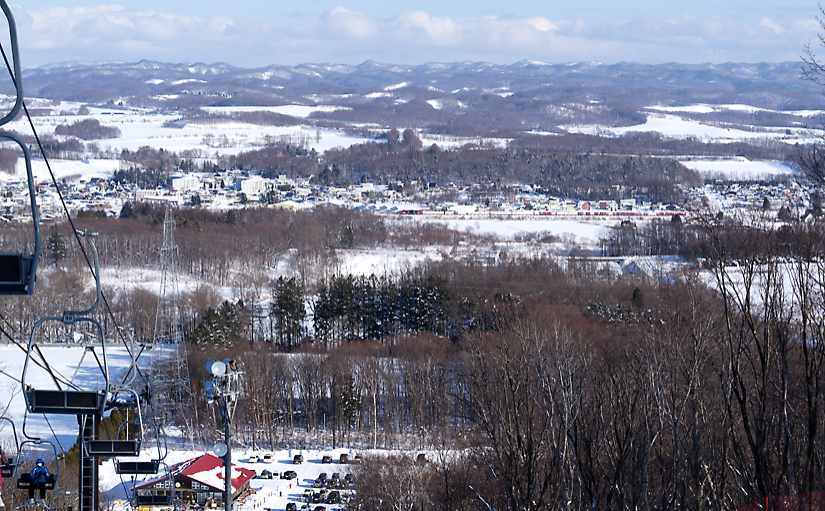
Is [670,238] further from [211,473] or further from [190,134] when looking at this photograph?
[190,134]

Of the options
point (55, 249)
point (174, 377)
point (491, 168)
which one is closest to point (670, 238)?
point (55, 249)

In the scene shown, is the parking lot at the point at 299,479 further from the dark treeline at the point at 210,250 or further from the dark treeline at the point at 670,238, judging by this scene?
the dark treeline at the point at 210,250

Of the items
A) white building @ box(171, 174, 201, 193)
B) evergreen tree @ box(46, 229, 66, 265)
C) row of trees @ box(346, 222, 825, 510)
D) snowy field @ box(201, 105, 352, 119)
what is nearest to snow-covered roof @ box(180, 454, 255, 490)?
row of trees @ box(346, 222, 825, 510)

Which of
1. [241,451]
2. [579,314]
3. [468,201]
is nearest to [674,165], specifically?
[468,201]

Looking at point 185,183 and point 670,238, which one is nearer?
point 670,238

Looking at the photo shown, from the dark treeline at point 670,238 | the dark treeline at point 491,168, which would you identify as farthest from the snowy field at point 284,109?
the dark treeline at point 670,238

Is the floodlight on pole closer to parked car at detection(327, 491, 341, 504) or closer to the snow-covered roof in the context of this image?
the snow-covered roof
